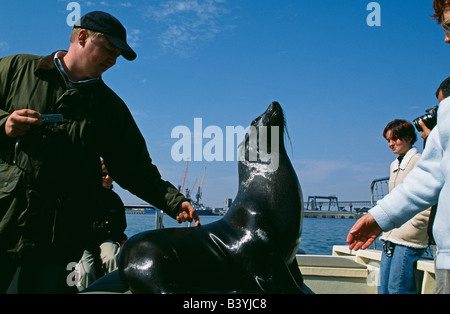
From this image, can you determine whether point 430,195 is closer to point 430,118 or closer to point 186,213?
point 186,213

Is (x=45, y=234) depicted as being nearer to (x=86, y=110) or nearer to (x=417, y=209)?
(x=86, y=110)

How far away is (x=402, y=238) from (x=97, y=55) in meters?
2.98

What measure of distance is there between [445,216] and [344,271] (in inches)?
118

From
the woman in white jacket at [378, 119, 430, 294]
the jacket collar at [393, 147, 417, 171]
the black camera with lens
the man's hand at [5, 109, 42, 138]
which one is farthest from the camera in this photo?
the jacket collar at [393, 147, 417, 171]

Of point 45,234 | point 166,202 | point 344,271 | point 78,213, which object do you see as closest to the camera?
point 45,234

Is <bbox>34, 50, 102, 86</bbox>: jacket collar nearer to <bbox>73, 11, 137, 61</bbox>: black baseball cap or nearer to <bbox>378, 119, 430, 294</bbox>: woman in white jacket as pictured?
<bbox>73, 11, 137, 61</bbox>: black baseball cap

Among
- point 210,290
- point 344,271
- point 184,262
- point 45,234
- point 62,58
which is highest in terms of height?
point 62,58

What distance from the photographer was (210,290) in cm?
208

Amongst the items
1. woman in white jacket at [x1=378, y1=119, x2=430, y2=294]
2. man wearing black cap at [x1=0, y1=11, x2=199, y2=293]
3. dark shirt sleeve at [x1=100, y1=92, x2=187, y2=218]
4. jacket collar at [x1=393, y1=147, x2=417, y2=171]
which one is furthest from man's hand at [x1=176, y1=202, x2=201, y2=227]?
jacket collar at [x1=393, y1=147, x2=417, y2=171]

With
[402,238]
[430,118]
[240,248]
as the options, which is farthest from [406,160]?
[240,248]

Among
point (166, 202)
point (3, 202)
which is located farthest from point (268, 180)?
point (3, 202)

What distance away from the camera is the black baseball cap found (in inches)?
89.1

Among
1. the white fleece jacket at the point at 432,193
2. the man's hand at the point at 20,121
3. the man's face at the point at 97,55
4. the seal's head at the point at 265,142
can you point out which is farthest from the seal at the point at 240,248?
the man's face at the point at 97,55

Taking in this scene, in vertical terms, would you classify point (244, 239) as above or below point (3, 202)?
below
